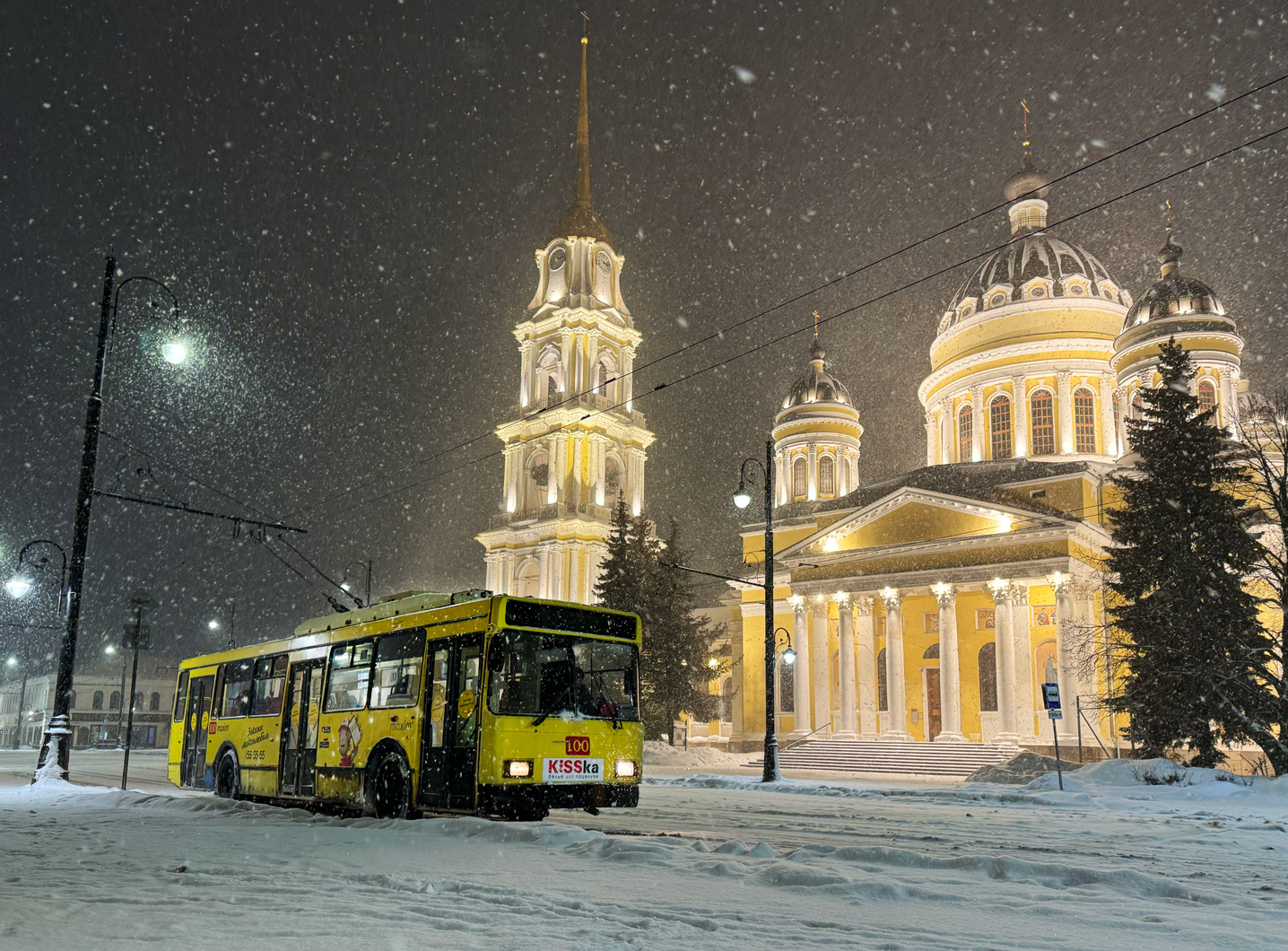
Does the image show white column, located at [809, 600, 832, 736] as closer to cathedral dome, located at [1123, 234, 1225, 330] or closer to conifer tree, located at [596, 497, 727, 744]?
conifer tree, located at [596, 497, 727, 744]

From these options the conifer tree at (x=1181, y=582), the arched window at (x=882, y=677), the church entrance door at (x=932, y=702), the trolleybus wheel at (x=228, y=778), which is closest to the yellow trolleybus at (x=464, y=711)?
the trolleybus wheel at (x=228, y=778)

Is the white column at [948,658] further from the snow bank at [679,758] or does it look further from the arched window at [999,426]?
the arched window at [999,426]

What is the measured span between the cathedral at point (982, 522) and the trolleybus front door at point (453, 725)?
21602 millimetres

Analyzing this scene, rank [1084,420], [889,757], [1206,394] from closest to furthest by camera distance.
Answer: [889,757] → [1206,394] → [1084,420]

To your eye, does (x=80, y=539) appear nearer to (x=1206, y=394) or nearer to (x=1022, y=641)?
(x=1022, y=641)

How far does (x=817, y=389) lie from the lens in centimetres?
5706

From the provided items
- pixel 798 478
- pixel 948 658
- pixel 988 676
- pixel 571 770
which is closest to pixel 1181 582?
pixel 948 658

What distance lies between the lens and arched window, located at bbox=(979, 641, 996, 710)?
40250 millimetres

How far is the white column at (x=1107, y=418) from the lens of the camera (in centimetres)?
4656

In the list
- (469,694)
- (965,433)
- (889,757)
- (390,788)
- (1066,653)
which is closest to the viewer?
(469,694)

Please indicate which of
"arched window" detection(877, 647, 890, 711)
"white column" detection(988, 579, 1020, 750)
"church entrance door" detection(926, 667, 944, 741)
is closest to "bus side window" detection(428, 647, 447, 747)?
"white column" detection(988, 579, 1020, 750)

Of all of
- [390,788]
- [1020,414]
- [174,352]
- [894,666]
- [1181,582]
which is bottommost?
[390,788]

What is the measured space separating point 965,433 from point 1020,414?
Answer: 11.8ft

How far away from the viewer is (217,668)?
19.4 m
